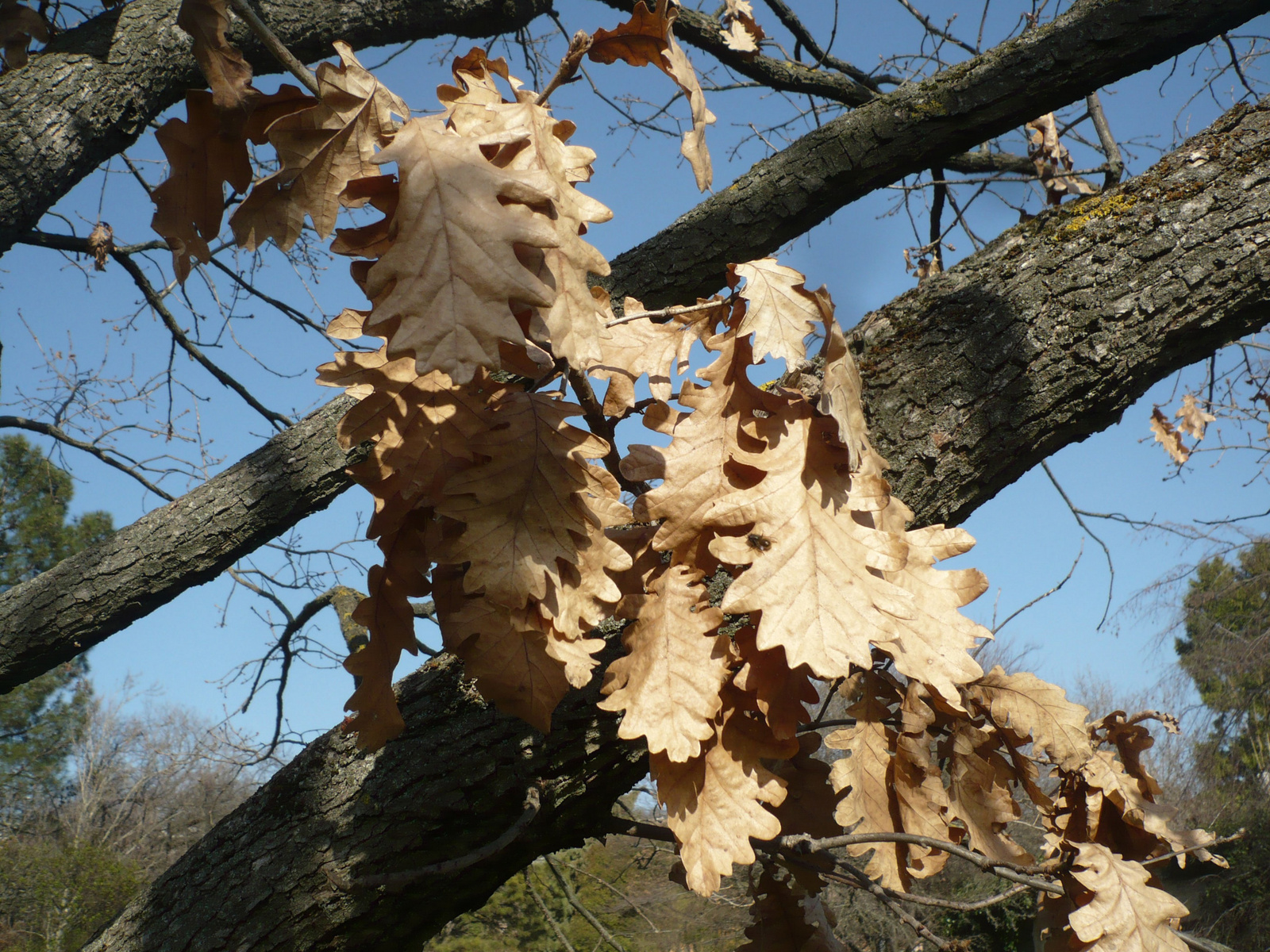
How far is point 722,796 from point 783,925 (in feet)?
2.51

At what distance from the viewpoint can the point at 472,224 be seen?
2.32 feet

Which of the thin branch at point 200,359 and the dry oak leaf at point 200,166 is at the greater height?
the thin branch at point 200,359

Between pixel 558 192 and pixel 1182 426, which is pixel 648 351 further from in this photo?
pixel 1182 426

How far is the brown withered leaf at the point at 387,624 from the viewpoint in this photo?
3.34 feet

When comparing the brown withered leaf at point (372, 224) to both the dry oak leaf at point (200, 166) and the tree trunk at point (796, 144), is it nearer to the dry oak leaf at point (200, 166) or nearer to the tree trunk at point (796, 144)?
the dry oak leaf at point (200, 166)

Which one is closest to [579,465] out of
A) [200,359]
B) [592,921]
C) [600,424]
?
[600,424]

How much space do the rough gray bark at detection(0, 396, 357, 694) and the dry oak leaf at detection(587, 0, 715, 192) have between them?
4.17ft

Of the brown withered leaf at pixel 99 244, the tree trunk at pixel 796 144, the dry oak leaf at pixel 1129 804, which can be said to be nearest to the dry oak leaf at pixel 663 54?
the tree trunk at pixel 796 144

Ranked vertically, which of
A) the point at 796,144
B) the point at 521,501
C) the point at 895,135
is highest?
the point at 796,144

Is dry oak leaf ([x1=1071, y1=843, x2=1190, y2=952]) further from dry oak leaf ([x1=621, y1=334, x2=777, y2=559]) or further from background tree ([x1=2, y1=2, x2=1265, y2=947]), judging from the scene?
dry oak leaf ([x1=621, y1=334, x2=777, y2=559])

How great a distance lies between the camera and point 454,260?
702 mm

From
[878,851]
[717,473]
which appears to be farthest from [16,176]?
[878,851]

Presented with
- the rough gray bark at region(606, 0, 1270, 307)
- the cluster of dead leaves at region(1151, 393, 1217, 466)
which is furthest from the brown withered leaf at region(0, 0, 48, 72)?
the cluster of dead leaves at region(1151, 393, 1217, 466)

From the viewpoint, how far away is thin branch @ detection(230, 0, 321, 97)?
31.0 inches
